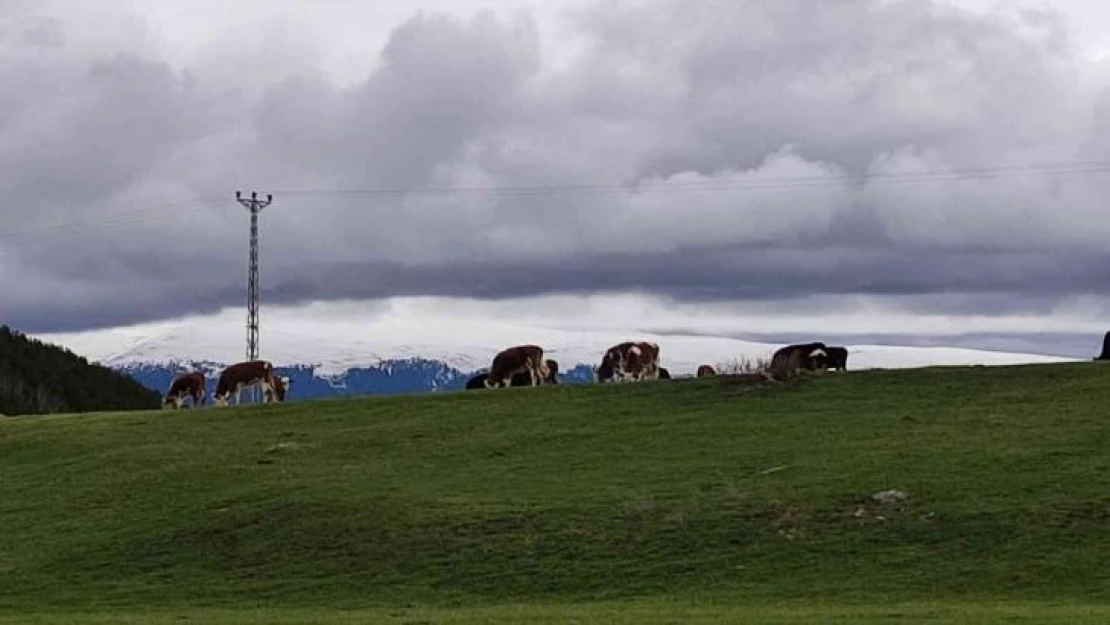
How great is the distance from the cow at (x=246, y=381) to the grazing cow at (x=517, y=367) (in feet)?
26.6

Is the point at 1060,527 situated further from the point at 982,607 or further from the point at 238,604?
the point at 238,604

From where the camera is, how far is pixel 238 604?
111 feet

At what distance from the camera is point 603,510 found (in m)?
38.3

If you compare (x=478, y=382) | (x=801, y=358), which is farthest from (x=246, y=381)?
(x=801, y=358)

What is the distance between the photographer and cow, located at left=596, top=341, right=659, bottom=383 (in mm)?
63469

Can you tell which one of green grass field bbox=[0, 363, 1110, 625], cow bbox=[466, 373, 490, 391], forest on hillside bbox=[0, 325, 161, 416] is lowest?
green grass field bbox=[0, 363, 1110, 625]

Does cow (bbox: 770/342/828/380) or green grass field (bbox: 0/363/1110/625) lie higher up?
cow (bbox: 770/342/828/380)

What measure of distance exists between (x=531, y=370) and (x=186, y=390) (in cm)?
1397

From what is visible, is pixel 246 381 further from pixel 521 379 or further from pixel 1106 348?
pixel 1106 348

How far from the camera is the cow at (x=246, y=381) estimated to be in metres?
66.1

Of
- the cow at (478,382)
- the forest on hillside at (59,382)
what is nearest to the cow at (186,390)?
the cow at (478,382)

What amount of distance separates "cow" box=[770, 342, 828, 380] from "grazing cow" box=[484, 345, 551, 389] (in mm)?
7908

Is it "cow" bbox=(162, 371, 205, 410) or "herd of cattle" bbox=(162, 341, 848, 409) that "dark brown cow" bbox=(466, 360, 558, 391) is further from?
"cow" bbox=(162, 371, 205, 410)

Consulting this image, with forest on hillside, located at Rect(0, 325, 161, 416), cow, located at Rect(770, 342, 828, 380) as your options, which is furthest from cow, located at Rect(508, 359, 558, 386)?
forest on hillside, located at Rect(0, 325, 161, 416)
